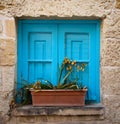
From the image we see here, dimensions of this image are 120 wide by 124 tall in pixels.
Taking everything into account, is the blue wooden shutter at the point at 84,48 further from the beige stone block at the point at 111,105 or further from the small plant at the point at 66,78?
the beige stone block at the point at 111,105

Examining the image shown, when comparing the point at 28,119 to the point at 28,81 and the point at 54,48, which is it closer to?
the point at 28,81

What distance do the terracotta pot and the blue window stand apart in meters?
0.24

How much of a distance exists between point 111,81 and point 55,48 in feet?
2.45

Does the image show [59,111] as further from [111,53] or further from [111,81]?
→ [111,53]

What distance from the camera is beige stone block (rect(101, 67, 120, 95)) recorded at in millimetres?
3932

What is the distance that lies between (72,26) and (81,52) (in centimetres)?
32

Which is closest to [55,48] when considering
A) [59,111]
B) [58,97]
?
[58,97]

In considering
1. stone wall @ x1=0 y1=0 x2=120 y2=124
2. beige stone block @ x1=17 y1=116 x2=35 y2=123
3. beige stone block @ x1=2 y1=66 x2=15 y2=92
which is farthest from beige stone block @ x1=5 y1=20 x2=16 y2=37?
beige stone block @ x1=17 y1=116 x2=35 y2=123

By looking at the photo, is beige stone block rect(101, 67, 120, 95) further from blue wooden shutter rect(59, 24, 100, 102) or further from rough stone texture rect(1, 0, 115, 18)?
rough stone texture rect(1, 0, 115, 18)

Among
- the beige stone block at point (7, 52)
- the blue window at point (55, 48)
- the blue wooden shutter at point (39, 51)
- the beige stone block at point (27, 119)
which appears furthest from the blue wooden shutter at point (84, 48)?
the beige stone block at point (27, 119)

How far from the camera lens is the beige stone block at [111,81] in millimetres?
3932

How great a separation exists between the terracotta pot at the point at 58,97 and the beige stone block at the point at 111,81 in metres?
0.26

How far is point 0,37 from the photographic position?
3.92 metres

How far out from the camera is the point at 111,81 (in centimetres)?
394
